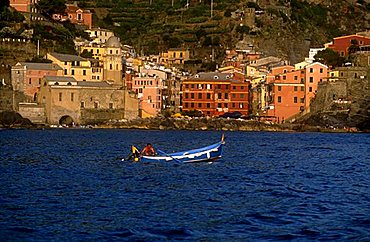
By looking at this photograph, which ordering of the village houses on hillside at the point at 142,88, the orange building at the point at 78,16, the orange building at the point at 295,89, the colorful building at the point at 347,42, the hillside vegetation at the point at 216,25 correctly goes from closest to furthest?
1. the village houses on hillside at the point at 142,88
2. the orange building at the point at 295,89
3. the colorful building at the point at 347,42
4. the hillside vegetation at the point at 216,25
5. the orange building at the point at 78,16

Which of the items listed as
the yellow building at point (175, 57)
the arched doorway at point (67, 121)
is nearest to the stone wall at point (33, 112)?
the arched doorway at point (67, 121)

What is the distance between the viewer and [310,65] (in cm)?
9925

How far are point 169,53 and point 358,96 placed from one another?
1219 inches

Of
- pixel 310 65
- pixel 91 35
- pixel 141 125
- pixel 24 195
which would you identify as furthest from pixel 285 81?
pixel 24 195

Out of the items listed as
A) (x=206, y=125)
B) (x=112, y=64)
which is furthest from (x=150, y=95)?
(x=206, y=125)

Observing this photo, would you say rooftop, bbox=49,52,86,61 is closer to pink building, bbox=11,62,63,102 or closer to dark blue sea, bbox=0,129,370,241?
pink building, bbox=11,62,63,102

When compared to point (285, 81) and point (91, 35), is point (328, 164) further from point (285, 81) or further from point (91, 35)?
point (91, 35)

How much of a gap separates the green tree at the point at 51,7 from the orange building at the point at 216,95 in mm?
28665

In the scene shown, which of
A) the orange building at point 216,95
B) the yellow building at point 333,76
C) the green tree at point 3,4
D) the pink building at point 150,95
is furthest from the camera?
the green tree at point 3,4

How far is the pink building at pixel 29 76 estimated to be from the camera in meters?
96.1

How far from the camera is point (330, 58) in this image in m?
108

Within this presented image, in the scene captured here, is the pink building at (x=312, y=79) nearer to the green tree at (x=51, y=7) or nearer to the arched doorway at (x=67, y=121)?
the arched doorway at (x=67, y=121)

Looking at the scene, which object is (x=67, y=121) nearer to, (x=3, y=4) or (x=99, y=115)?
(x=99, y=115)

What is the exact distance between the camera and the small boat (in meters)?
45.8
